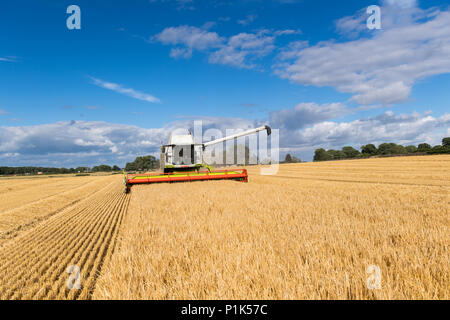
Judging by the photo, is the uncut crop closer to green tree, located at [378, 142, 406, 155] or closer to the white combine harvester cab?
the white combine harvester cab

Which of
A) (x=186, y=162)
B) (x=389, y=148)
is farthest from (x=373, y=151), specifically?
(x=186, y=162)

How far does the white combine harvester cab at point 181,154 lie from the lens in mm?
15334

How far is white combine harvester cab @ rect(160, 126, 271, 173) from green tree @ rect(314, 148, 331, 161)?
97.9 m

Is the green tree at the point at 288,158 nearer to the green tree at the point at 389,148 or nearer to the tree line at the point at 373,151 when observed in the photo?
the tree line at the point at 373,151

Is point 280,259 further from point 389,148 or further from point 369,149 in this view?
point 389,148

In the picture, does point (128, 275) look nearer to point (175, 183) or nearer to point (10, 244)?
→ point (10, 244)

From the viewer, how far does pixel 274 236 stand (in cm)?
387

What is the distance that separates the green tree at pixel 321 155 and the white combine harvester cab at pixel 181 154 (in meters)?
97.9

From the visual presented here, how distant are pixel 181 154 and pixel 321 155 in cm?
10095

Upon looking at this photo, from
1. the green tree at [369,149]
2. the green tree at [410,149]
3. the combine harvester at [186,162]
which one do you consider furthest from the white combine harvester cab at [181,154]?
the green tree at [410,149]
